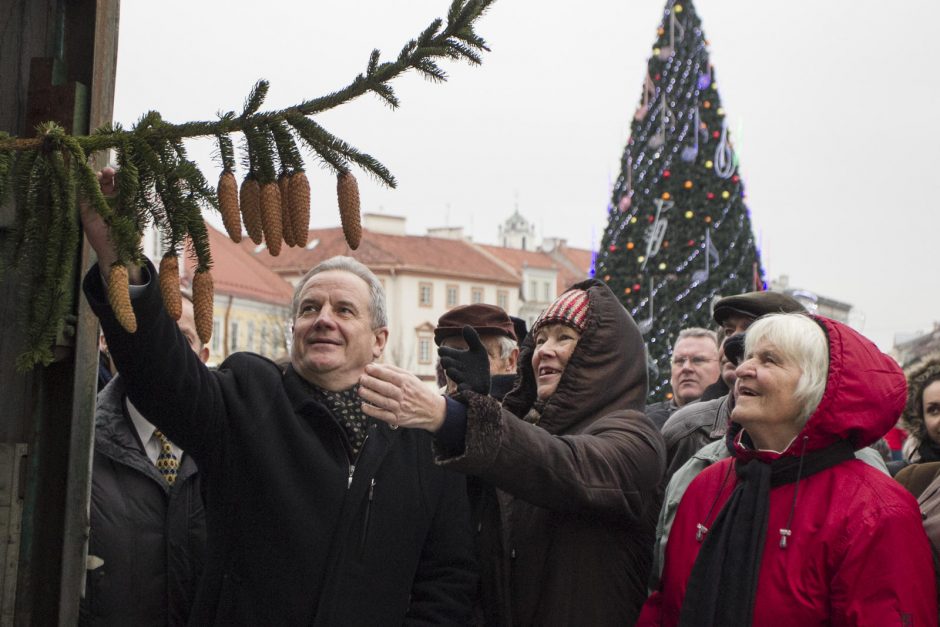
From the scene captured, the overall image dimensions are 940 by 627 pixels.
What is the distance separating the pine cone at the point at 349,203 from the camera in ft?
7.98

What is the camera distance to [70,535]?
2.66m

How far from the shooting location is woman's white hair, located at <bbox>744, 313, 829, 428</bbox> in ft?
10.1

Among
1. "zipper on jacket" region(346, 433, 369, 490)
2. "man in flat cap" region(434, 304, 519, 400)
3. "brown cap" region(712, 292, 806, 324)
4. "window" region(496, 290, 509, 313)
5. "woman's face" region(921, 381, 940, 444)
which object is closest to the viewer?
"zipper on jacket" region(346, 433, 369, 490)

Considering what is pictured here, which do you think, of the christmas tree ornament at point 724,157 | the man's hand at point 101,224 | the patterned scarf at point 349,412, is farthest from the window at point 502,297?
the man's hand at point 101,224

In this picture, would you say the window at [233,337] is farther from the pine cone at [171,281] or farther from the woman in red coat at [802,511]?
the pine cone at [171,281]

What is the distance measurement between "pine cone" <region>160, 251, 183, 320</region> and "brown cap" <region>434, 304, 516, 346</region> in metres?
3.06

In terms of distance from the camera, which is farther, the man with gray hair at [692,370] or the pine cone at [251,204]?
the man with gray hair at [692,370]

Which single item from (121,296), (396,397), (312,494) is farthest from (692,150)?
(121,296)

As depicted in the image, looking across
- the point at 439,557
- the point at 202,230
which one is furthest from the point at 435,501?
the point at 202,230

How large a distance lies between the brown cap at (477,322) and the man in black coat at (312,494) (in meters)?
1.92

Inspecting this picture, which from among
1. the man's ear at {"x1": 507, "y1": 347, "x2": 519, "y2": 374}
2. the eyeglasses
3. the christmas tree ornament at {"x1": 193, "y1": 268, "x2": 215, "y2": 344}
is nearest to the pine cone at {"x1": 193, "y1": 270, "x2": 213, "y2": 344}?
the christmas tree ornament at {"x1": 193, "y1": 268, "x2": 215, "y2": 344}

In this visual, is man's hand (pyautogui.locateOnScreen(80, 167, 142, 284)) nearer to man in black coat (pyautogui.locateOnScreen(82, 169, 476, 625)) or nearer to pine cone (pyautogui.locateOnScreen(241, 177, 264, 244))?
pine cone (pyautogui.locateOnScreen(241, 177, 264, 244))

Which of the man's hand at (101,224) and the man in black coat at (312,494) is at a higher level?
the man's hand at (101,224)

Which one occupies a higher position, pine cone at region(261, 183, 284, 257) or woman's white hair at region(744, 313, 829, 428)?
pine cone at region(261, 183, 284, 257)
